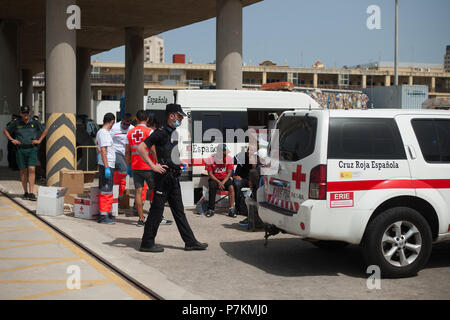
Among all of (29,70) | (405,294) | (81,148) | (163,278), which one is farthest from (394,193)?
(29,70)

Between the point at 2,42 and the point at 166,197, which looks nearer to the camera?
the point at 166,197

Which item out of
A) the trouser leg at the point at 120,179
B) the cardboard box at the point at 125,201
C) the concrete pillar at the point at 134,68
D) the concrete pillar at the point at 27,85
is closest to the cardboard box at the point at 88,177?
the cardboard box at the point at 125,201

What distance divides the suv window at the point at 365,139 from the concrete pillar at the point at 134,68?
21.9 meters

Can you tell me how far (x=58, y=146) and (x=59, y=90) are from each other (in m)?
1.55

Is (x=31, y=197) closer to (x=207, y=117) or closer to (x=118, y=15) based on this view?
(x=207, y=117)

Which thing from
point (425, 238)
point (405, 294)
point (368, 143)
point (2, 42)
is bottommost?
point (405, 294)

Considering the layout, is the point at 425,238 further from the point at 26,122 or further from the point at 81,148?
the point at 81,148

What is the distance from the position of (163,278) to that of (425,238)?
3163 mm

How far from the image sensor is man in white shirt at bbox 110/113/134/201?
11445 millimetres

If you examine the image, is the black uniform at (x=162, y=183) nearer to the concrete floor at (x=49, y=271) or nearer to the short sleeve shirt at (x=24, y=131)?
the concrete floor at (x=49, y=271)

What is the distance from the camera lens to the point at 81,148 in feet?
59.2

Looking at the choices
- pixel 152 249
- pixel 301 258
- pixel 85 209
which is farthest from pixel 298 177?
pixel 85 209

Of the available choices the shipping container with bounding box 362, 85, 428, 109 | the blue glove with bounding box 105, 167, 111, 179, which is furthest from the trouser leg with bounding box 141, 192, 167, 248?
the shipping container with bounding box 362, 85, 428, 109

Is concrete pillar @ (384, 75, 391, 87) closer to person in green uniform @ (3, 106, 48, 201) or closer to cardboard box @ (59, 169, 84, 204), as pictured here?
cardboard box @ (59, 169, 84, 204)
